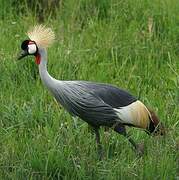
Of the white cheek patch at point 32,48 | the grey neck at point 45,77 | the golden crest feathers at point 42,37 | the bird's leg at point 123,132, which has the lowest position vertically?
the bird's leg at point 123,132

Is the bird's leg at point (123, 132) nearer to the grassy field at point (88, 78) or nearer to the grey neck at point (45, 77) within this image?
the grassy field at point (88, 78)

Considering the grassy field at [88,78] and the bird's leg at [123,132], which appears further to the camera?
the bird's leg at [123,132]

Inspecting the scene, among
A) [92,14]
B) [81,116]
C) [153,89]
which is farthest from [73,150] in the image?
[92,14]

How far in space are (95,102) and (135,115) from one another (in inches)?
10.6

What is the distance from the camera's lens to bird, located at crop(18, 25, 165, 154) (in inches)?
149

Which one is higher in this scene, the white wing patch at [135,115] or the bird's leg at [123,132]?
the white wing patch at [135,115]

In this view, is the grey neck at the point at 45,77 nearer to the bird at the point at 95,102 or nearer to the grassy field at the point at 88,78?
the bird at the point at 95,102

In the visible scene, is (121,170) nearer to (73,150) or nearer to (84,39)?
(73,150)

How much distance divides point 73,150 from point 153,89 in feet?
4.17

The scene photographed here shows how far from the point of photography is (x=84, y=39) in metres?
5.53

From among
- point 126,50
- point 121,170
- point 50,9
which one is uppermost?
point 50,9

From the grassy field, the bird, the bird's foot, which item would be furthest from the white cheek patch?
the bird's foot

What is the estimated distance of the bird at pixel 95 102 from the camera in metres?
3.79

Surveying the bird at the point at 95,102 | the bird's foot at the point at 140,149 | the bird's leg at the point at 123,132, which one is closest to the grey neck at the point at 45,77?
the bird at the point at 95,102
